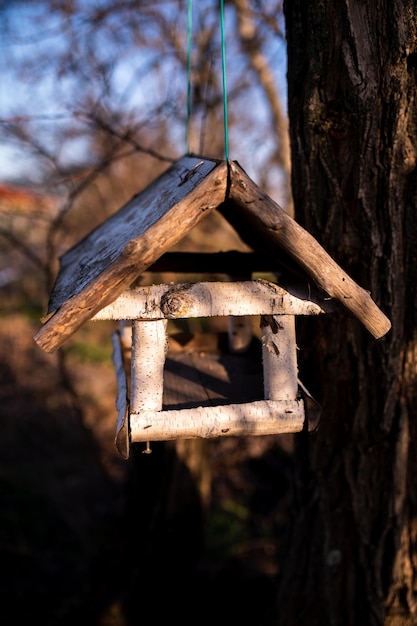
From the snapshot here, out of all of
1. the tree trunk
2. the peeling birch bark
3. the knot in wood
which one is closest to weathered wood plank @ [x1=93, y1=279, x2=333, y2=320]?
the knot in wood

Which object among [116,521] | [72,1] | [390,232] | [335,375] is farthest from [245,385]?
[72,1]

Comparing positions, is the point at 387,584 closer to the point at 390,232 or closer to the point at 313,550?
Result: the point at 313,550

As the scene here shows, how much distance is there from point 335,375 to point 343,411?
15 cm

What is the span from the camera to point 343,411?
186cm

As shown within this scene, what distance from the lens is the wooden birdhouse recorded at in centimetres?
116

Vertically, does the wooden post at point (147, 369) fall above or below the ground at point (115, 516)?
above

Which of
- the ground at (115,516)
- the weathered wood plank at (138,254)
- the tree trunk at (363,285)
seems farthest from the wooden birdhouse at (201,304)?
the tree trunk at (363,285)

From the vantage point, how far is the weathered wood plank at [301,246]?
3.86 feet

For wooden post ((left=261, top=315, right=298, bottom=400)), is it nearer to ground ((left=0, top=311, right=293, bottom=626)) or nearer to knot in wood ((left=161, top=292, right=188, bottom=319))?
knot in wood ((left=161, top=292, right=188, bottom=319))

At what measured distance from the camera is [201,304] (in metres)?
1.30

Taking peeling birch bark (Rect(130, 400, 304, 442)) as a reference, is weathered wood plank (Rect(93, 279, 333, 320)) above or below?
above

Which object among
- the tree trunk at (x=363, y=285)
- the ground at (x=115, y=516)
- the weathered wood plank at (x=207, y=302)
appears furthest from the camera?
the ground at (x=115, y=516)

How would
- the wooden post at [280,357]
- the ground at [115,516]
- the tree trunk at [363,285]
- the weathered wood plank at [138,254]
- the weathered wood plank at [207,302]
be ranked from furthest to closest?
the ground at [115,516]
the tree trunk at [363,285]
the wooden post at [280,357]
the weathered wood plank at [207,302]
the weathered wood plank at [138,254]

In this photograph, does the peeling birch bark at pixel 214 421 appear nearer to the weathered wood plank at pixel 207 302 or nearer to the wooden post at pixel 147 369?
the wooden post at pixel 147 369
